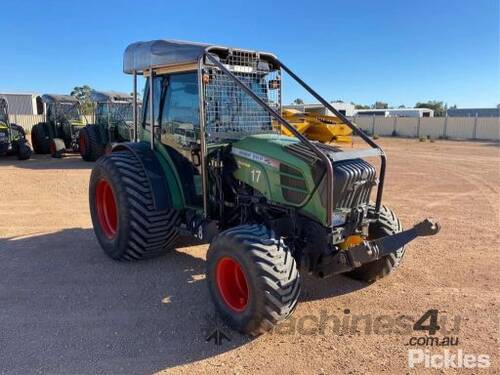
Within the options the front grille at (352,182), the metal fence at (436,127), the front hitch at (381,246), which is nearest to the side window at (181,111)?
the front grille at (352,182)

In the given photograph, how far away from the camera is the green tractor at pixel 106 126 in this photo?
14.8m

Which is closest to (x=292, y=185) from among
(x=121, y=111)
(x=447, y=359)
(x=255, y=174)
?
(x=255, y=174)

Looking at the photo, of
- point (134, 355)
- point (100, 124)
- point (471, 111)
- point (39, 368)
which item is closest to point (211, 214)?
A: point (134, 355)

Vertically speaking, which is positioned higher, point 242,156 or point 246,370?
point 242,156

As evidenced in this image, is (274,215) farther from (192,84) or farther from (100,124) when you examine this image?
(100,124)

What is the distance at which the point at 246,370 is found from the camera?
10.4 ft

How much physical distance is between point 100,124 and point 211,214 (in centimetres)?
1204

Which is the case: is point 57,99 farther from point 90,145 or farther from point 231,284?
point 231,284

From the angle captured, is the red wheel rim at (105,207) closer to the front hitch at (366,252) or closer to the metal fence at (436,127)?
the front hitch at (366,252)

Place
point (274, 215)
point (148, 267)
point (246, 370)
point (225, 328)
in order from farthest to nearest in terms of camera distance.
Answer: point (148, 267) → point (274, 215) → point (225, 328) → point (246, 370)

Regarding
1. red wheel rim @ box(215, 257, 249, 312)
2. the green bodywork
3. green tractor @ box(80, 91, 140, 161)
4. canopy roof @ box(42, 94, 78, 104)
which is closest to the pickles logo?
the green bodywork

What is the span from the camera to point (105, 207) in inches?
221

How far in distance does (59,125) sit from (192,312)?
15086 mm

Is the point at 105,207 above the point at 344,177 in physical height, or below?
below
